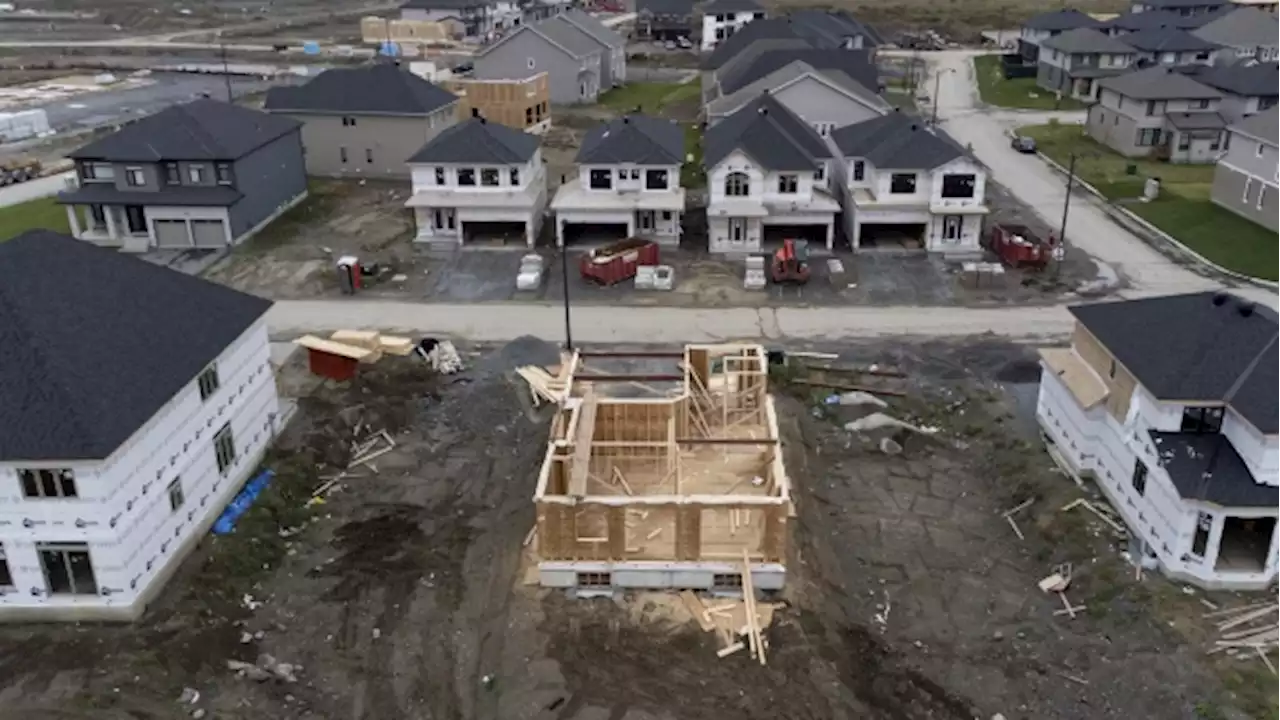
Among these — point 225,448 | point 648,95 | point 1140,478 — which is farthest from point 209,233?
point 648,95

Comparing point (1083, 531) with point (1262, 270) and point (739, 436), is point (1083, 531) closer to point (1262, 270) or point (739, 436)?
point (739, 436)

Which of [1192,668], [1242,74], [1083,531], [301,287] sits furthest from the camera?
[1242,74]

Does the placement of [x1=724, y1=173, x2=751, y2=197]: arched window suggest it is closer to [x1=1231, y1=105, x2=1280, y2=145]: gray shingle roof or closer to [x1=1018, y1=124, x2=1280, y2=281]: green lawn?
[x1=1018, y1=124, x2=1280, y2=281]: green lawn

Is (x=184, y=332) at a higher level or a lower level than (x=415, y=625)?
higher

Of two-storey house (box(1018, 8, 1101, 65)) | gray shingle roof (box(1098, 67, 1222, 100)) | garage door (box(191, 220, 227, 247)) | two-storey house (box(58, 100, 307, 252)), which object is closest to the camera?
two-storey house (box(58, 100, 307, 252))

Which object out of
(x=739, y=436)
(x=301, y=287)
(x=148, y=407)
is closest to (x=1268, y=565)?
(x=739, y=436)

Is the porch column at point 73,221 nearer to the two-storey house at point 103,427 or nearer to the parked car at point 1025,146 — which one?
the two-storey house at point 103,427

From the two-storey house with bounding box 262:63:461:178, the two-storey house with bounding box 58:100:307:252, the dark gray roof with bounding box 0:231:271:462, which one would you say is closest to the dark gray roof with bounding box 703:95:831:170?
the two-storey house with bounding box 262:63:461:178

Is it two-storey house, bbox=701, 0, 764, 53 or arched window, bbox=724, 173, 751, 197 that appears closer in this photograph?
arched window, bbox=724, 173, 751, 197
